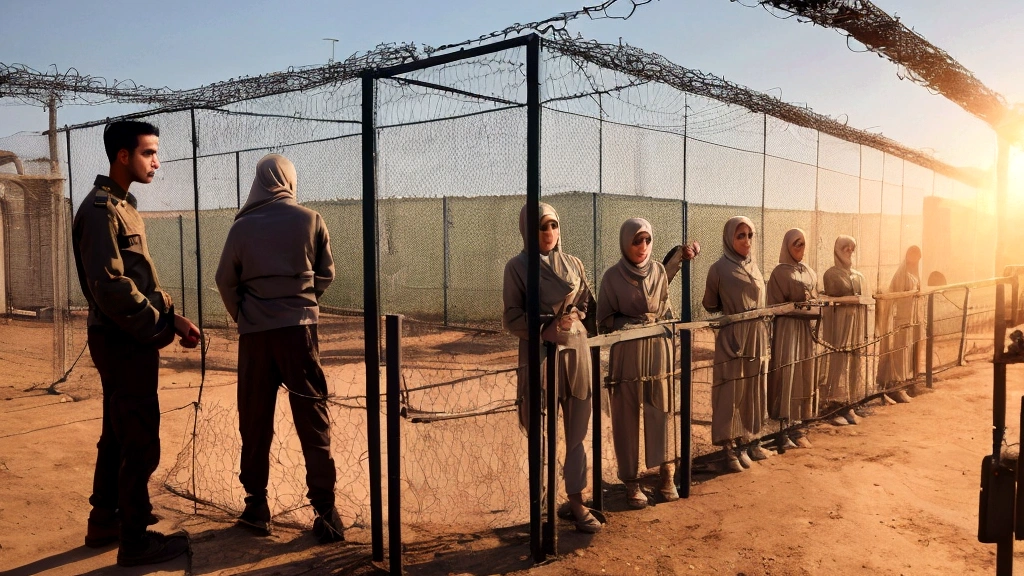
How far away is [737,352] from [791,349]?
834 millimetres

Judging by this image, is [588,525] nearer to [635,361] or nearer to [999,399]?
[635,361]

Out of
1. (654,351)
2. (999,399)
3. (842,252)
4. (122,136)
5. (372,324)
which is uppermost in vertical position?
(122,136)

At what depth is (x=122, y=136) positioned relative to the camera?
3.77 metres

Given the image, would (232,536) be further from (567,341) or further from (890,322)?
(890,322)

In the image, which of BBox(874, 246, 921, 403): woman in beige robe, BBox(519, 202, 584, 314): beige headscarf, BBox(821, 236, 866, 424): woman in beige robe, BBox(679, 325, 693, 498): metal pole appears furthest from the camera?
BBox(874, 246, 921, 403): woman in beige robe

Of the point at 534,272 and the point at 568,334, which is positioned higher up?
the point at 534,272

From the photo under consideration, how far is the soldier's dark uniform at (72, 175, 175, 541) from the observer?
11.5ft

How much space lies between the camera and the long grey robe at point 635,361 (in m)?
4.66

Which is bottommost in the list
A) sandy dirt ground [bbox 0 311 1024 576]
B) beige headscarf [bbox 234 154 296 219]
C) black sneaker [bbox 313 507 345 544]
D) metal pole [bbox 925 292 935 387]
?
sandy dirt ground [bbox 0 311 1024 576]

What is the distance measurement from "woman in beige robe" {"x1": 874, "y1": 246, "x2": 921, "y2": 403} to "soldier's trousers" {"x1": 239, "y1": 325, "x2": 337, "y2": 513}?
19.6 feet

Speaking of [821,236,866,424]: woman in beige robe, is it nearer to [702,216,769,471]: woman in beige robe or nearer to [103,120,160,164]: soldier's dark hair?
[702,216,769,471]: woman in beige robe

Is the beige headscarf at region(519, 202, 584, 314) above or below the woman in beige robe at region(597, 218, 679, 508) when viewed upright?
above

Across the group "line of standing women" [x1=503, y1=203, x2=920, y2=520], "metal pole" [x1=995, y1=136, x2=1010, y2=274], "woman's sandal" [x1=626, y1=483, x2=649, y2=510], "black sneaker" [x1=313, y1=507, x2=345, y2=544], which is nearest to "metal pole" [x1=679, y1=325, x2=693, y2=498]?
"line of standing women" [x1=503, y1=203, x2=920, y2=520]

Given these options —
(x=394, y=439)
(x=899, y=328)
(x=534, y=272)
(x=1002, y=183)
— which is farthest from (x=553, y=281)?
(x=1002, y=183)
